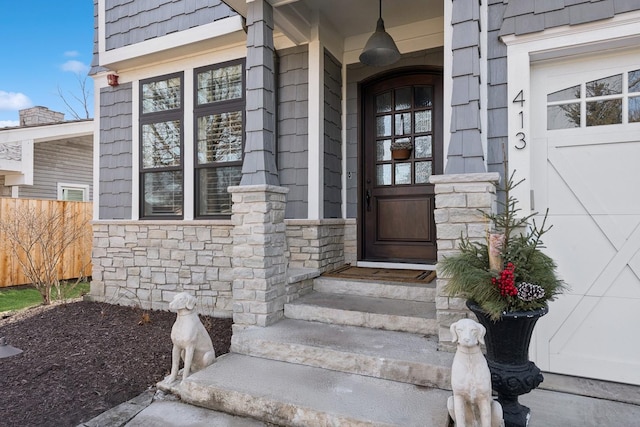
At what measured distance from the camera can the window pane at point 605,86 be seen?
2750 mm

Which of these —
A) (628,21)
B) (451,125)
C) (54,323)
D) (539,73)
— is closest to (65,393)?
(54,323)

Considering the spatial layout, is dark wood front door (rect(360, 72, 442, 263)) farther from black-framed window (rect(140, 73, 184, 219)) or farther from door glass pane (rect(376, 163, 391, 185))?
black-framed window (rect(140, 73, 184, 219))

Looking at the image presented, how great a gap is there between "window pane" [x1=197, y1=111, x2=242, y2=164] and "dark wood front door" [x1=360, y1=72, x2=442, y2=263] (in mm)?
1467

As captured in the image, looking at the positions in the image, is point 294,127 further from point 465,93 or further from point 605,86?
point 605,86

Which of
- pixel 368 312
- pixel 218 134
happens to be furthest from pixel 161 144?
pixel 368 312

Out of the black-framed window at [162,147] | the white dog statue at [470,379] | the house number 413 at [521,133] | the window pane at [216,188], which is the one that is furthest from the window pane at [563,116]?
the black-framed window at [162,147]

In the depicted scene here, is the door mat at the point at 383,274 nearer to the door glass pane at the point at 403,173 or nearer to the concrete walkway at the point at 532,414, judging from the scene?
the door glass pane at the point at 403,173

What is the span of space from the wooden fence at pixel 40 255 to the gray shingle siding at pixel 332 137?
175 inches

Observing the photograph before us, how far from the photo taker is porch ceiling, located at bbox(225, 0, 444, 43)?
12.1ft

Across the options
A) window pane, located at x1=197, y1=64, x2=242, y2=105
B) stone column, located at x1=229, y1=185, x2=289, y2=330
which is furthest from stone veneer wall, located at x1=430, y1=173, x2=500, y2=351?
window pane, located at x1=197, y1=64, x2=242, y2=105

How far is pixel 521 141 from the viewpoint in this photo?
9.25 ft

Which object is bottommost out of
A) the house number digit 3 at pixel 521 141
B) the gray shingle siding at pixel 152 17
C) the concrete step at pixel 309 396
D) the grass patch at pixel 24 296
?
the grass patch at pixel 24 296

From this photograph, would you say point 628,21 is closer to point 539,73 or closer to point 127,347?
point 539,73

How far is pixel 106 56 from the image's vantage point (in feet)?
16.4
